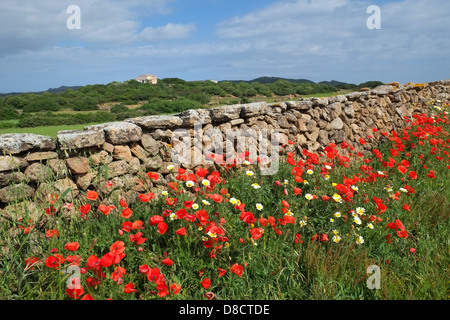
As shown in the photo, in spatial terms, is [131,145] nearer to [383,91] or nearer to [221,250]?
[221,250]

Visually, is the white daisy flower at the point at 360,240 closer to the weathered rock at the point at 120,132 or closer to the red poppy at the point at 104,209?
the red poppy at the point at 104,209

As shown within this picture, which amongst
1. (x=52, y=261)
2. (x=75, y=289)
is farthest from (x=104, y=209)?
(x=75, y=289)

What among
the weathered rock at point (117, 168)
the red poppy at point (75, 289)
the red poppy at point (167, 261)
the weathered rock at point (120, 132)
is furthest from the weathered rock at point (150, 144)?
the red poppy at point (75, 289)

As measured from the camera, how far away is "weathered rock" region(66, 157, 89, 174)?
3.12 metres

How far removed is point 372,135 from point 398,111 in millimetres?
1627

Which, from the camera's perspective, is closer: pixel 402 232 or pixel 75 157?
pixel 402 232

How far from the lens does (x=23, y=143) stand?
2.87 m

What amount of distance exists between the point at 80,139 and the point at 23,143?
1.63 ft

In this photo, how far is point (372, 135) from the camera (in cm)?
705

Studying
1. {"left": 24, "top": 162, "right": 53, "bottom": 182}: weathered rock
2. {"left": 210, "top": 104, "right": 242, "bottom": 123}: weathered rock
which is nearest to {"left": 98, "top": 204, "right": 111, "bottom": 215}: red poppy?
{"left": 24, "top": 162, "right": 53, "bottom": 182}: weathered rock

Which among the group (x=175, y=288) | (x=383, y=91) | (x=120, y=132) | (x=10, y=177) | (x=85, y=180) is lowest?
(x=175, y=288)

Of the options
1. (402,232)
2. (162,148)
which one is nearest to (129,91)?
(162,148)

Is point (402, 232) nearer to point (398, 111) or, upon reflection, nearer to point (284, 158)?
point (284, 158)

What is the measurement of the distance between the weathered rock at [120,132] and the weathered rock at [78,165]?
1.20ft
